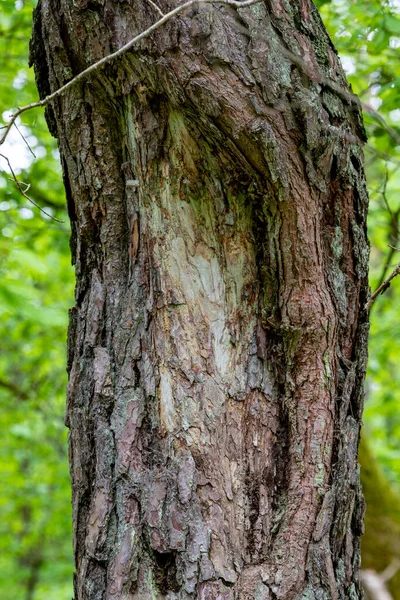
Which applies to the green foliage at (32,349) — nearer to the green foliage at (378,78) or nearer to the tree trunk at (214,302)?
the tree trunk at (214,302)

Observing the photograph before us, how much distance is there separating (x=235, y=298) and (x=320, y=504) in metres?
0.61

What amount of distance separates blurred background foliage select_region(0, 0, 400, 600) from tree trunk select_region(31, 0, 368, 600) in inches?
10.2

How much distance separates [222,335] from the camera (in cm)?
157

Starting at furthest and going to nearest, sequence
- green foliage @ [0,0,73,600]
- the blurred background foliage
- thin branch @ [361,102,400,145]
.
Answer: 1. green foliage @ [0,0,73,600]
2. the blurred background foliage
3. thin branch @ [361,102,400,145]

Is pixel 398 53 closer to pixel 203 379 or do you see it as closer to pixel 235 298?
pixel 235 298

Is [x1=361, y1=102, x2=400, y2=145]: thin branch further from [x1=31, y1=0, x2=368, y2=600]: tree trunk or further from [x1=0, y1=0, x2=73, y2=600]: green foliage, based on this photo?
[x1=0, y1=0, x2=73, y2=600]: green foliage

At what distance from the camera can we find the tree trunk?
4.63 feet

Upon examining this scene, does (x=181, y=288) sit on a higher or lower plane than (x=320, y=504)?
higher

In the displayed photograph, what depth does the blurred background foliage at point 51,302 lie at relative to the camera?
297cm

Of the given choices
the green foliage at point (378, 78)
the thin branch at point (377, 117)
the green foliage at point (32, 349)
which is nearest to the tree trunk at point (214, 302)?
the thin branch at point (377, 117)

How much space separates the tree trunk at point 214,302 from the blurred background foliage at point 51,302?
258 mm

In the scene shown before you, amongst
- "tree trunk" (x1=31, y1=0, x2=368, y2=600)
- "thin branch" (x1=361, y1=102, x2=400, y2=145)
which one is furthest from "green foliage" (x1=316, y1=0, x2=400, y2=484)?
"tree trunk" (x1=31, y1=0, x2=368, y2=600)

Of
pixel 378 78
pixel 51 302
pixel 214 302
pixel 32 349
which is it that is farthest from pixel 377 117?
pixel 32 349

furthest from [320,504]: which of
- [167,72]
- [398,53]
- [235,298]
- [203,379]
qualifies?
[398,53]
